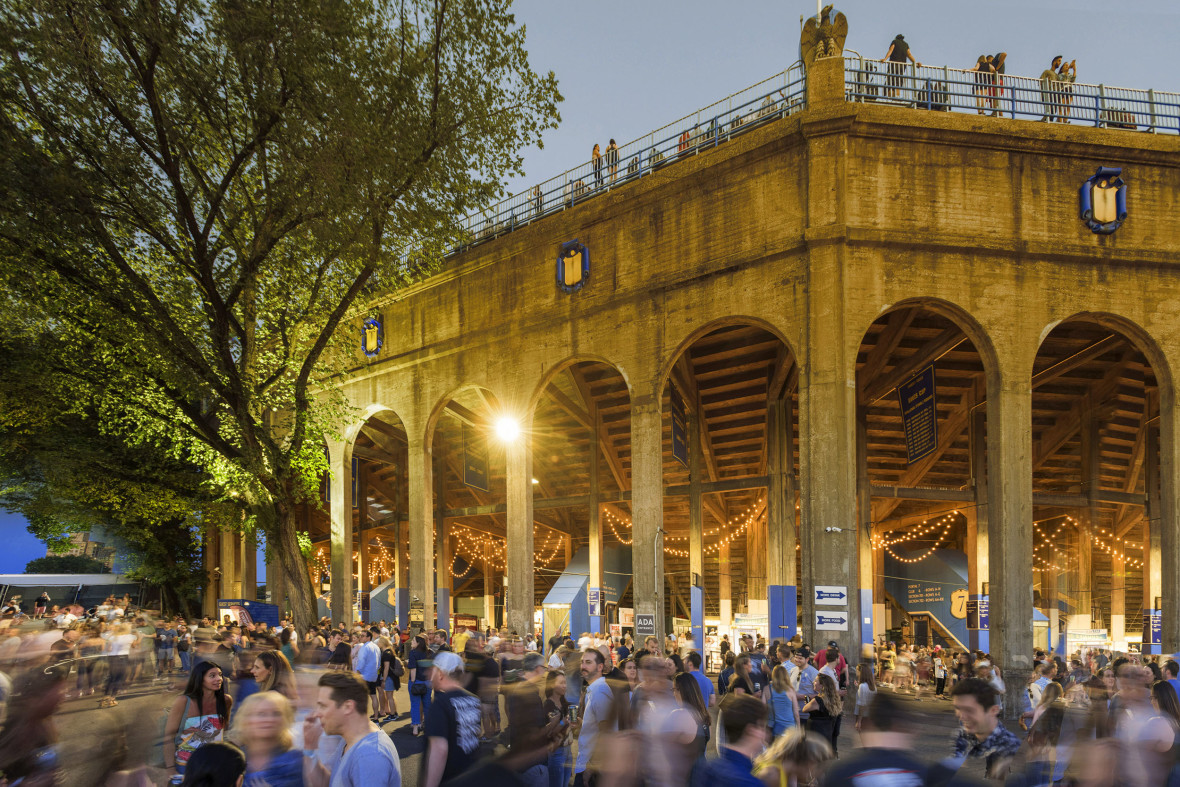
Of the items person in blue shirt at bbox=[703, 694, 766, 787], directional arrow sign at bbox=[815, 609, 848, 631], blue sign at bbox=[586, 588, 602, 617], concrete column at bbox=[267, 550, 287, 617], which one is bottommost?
concrete column at bbox=[267, 550, 287, 617]

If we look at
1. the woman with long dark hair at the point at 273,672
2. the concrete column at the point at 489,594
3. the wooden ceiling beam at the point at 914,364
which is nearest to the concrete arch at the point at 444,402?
the wooden ceiling beam at the point at 914,364

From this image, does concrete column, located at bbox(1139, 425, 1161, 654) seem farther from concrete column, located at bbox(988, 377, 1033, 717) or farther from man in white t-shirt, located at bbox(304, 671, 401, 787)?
man in white t-shirt, located at bbox(304, 671, 401, 787)

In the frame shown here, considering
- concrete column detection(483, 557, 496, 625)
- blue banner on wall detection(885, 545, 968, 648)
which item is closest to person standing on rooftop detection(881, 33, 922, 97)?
blue banner on wall detection(885, 545, 968, 648)

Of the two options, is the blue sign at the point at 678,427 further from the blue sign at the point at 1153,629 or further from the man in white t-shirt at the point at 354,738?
the man in white t-shirt at the point at 354,738

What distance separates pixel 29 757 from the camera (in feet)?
14.7

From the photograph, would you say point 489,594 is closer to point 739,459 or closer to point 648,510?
point 739,459

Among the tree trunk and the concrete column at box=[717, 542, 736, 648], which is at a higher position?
the tree trunk

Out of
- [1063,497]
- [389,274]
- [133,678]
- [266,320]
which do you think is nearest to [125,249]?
[266,320]

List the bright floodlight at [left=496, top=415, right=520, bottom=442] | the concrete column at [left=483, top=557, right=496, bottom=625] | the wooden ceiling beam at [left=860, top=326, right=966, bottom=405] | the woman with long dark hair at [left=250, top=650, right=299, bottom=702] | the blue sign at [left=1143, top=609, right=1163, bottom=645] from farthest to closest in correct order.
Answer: the concrete column at [left=483, top=557, right=496, bottom=625], the bright floodlight at [left=496, top=415, right=520, bottom=442], the blue sign at [left=1143, top=609, right=1163, bottom=645], the wooden ceiling beam at [left=860, top=326, right=966, bottom=405], the woman with long dark hair at [left=250, top=650, right=299, bottom=702]

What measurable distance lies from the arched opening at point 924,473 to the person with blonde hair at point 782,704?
441 inches

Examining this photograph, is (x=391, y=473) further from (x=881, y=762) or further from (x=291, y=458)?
(x=881, y=762)

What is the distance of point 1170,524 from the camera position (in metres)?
18.2

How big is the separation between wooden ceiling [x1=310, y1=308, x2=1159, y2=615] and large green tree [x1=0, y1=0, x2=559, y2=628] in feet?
26.5

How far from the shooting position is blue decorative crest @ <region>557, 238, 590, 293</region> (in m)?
22.1
